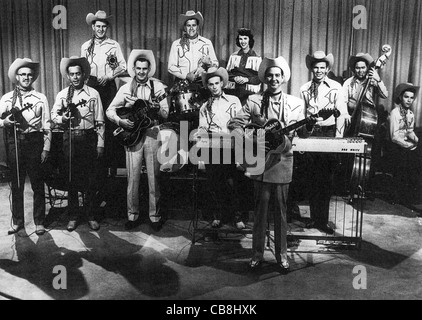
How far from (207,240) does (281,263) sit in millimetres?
1323

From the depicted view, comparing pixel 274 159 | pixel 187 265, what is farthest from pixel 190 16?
pixel 187 265

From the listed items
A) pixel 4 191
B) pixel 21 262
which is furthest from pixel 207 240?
pixel 4 191

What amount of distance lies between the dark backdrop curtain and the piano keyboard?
4179mm

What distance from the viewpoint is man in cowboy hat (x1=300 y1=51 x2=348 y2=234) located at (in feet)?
22.0

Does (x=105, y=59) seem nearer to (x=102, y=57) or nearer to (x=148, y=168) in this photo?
(x=102, y=57)

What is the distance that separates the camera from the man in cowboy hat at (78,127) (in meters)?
6.63

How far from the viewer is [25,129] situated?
20.9ft

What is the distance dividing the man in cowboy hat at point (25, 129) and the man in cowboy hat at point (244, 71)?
303cm

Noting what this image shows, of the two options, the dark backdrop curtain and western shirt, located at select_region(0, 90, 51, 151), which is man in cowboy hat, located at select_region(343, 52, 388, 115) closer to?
the dark backdrop curtain

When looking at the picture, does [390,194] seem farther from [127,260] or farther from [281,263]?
[127,260]

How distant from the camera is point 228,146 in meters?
6.33

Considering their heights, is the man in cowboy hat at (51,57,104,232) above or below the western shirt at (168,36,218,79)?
below

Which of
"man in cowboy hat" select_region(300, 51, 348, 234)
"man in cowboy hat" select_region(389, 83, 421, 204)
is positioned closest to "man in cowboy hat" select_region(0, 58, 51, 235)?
"man in cowboy hat" select_region(300, 51, 348, 234)

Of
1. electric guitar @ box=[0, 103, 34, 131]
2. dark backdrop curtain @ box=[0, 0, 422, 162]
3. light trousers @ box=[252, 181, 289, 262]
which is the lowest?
light trousers @ box=[252, 181, 289, 262]
